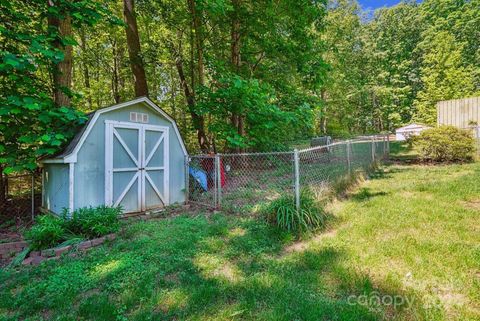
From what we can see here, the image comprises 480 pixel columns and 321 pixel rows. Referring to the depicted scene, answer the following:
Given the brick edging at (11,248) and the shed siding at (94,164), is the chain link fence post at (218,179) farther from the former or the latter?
the brick edging at (11,248)

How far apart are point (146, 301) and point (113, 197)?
332 cm

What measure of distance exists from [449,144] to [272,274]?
9.70m

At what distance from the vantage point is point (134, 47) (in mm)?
8578

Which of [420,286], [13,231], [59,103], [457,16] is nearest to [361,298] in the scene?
[420,286]

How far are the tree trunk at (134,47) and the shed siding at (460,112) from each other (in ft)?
44.9

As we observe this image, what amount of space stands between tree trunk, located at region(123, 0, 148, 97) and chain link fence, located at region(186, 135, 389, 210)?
387cm

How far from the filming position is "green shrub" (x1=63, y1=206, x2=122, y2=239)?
13.7 ft

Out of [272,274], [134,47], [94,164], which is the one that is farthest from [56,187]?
[134,47]

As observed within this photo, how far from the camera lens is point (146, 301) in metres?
2.44

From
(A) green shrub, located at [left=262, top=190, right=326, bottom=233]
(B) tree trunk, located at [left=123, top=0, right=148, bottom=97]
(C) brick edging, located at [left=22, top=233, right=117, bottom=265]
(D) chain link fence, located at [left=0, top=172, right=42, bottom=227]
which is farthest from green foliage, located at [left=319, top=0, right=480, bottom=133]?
(C) brick edging, located at [left=22, top=233, right=117, bottom=265]

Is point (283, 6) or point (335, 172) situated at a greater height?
point (283, 6)

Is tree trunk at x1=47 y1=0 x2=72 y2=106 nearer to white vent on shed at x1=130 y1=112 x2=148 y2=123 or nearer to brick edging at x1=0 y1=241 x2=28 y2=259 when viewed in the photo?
white vent on shed at x1=130 y1=112 x2=148 y2=123

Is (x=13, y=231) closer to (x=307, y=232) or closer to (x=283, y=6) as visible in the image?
(x=307, y=232)

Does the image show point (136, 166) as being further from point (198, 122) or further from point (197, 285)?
point (198, 122)
